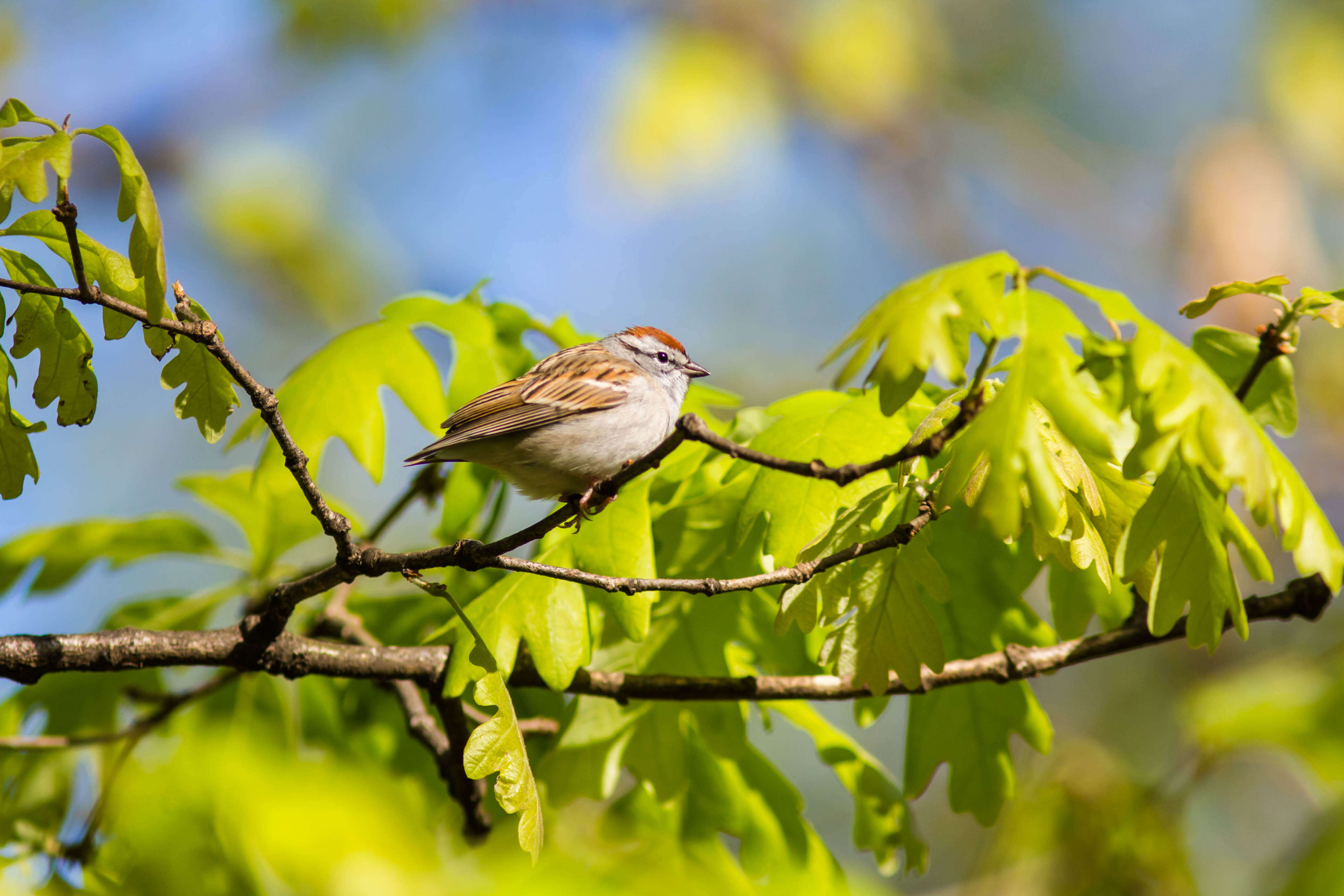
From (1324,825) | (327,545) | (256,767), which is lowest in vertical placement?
(327,545)

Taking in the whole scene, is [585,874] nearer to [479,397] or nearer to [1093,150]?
[479,397]

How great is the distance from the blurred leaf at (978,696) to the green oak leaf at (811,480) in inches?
11.1

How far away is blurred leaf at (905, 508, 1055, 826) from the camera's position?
1896mm

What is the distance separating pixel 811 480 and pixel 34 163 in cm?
116

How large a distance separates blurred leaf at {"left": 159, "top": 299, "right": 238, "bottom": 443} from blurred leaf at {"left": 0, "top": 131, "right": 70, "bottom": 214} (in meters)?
0.27

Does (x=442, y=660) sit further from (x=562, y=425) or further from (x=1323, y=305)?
(x=1323, y=305)

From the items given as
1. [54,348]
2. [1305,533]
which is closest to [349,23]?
[54,348]

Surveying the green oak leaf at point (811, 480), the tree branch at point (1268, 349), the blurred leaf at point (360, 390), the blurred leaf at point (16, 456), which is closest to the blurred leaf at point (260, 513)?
the blurred leaf at point (360, 390)

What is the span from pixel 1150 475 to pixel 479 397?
4.59 ft

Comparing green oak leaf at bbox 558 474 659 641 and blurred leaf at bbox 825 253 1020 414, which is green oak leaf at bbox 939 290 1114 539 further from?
green oak leaf at bbox 558 474 659 641

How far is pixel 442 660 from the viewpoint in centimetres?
172

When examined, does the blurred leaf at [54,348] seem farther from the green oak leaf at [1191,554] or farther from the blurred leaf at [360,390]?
the green oak leaf at [1191,554]

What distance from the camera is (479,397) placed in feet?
7.37

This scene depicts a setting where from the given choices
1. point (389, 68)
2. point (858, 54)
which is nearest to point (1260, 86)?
point (858, 54)
